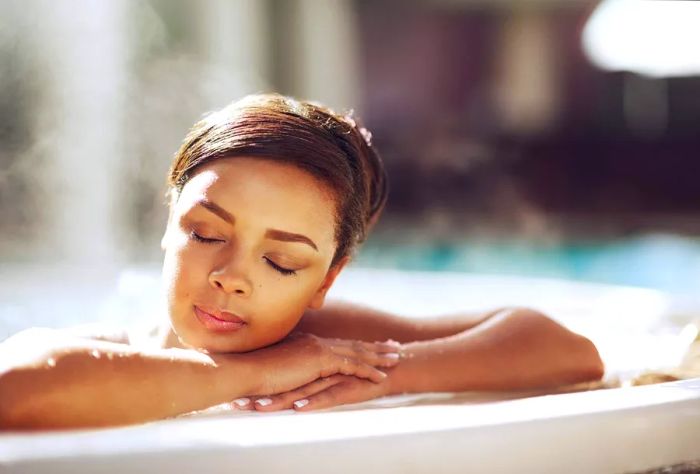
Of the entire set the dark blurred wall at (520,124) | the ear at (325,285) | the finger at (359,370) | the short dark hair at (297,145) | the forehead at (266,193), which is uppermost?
the dark blurred wall at (520,124)

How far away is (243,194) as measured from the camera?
1.15 meters

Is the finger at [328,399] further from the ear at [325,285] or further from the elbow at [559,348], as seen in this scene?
the elbow at [559,348]

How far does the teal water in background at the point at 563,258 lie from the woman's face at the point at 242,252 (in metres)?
4.69

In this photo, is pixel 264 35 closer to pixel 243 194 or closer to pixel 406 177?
pixel 406 177

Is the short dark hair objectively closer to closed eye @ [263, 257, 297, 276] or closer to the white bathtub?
closed eye @ [263, 257, 297, 276]

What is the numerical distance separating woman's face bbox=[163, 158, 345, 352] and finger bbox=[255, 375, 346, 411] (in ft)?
0.31

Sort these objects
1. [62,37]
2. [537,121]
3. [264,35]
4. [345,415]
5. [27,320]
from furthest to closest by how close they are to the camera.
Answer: [537,121], [264,35], [62,37], [27,320], [345,415]

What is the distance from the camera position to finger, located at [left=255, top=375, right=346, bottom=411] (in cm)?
110

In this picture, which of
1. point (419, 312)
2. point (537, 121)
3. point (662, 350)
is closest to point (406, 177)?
point (537, 121)

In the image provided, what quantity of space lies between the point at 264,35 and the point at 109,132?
2302 millimetres

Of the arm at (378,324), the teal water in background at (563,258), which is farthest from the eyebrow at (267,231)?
the teal water in background at (563,258)

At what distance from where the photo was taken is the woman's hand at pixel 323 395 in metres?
1.10

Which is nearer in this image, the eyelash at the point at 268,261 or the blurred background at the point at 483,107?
the eyelash at the point at 268,261

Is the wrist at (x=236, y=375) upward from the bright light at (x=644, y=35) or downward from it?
downward
